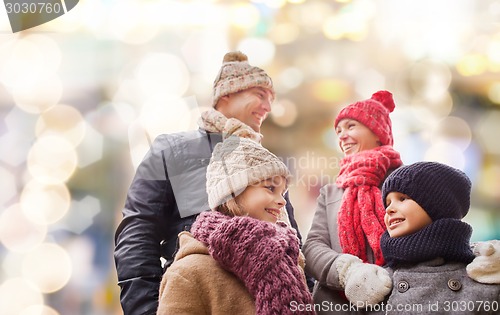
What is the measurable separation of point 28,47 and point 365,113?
3.28ft

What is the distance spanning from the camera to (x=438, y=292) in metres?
1.17

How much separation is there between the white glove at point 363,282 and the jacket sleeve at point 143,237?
461 mm

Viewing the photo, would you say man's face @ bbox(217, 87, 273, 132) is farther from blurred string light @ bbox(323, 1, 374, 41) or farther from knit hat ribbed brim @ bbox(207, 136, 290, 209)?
blurred string light @ bbox(323, 1, 374, 41)

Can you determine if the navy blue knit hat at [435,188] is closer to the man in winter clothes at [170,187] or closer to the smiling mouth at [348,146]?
the smiling mouth at [348,146]

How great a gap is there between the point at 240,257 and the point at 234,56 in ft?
2.11

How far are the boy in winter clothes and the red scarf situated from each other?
61 mm

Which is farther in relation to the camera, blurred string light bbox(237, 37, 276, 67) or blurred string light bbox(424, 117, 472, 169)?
blurred string light bbox(237, 37, 276, 67)

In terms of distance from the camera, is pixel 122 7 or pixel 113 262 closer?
pixel 113 262

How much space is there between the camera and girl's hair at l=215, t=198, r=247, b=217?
1275 millimetres

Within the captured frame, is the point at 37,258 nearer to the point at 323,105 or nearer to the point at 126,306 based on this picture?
the point at 126,306

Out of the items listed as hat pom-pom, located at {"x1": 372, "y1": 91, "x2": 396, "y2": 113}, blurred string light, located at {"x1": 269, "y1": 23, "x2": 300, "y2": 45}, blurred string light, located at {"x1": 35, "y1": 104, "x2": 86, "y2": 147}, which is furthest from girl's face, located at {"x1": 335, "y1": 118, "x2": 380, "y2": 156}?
blurred string light, located at {"x1": 35, "y1": 104, "x2": 86, "y2": 147}

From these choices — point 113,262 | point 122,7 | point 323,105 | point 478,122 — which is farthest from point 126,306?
point 478,122

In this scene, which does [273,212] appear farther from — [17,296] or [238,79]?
[17,296]

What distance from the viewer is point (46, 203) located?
1518 millimetres
